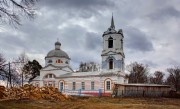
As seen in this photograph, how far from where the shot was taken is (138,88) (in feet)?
132

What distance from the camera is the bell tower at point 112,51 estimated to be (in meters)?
49.8

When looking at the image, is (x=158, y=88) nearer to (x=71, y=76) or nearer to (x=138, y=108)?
(x=71, y=76)

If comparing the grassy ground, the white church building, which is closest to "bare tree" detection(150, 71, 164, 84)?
the white church building

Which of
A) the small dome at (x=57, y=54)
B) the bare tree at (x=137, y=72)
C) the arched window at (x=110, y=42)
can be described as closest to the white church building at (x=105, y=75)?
the arched window at (x=110, y=42)

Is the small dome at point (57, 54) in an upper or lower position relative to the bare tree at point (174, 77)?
upper

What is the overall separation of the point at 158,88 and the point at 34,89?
61.8 ft

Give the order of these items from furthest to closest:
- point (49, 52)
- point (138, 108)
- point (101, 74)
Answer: point (49, 52), point (101, 74), point (138, 108)

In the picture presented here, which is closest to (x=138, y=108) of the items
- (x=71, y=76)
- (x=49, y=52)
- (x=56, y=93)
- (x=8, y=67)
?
(x=8, y=67)

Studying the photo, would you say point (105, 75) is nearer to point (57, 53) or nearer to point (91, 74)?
point (91, 74)

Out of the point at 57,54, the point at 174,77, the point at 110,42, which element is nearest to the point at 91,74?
the point at 110,42

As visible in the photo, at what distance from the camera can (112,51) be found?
163ft

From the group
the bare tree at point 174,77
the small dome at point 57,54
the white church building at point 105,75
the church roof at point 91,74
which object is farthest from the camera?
the bare tree at point 174,77

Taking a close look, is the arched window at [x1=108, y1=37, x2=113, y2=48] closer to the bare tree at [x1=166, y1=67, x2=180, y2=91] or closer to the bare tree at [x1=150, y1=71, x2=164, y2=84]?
the bare tree at [x1=166, y1=67, x2=180, y2=91]

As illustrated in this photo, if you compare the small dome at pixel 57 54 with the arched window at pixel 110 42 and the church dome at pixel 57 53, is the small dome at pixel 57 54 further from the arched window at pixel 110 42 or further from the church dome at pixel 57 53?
the arched window at pixel 110 42
